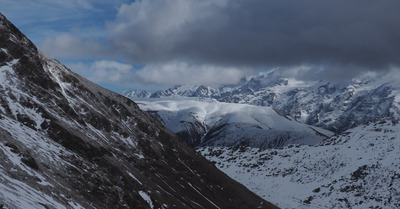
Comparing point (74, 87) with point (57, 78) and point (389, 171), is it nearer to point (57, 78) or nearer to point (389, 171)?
point (57, 78)

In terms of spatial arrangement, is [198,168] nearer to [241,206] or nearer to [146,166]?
[241,206]

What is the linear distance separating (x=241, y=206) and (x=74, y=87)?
255 ft

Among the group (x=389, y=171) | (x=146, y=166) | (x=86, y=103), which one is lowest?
(x=146, y=166)

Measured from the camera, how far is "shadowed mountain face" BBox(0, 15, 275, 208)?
224ft

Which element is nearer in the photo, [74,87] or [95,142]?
[95,142]

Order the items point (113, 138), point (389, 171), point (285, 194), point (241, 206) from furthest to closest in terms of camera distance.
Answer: point (285, 194) → point (389, 171) → point (241, 206) → point (113, 138)

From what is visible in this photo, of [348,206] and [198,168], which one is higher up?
[348,206]

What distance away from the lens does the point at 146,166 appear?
140 metres

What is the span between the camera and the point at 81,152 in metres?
108

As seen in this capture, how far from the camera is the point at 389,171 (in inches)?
6801

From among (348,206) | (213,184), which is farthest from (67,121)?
(348,206)

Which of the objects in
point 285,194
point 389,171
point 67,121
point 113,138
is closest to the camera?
point 67,121

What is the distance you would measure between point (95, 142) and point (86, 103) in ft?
96.5

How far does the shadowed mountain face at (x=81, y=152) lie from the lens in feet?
224
